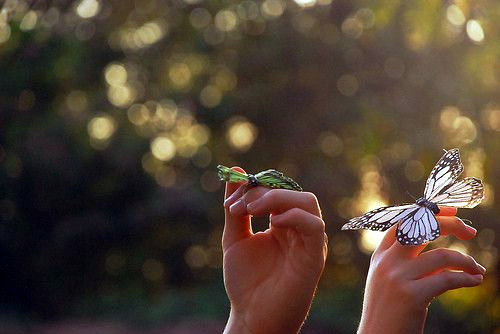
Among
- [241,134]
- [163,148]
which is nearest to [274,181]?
[241,134]

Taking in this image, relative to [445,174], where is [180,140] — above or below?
below

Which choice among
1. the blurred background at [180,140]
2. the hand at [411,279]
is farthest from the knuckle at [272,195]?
the blurred background at [180,140]

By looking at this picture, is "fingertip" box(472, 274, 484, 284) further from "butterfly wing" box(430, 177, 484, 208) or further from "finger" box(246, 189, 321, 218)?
"finger" box(246, 189, 321, 218)

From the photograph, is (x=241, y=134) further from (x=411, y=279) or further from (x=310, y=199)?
(x=411, y=279)

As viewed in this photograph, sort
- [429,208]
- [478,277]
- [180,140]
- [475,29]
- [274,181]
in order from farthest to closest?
1. [180,140]
2. [475,29]
3. [274,181]
4. [429,208]
5. [478,277]

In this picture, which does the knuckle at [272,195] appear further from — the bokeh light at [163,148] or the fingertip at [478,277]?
the bokeh light at [163,148]

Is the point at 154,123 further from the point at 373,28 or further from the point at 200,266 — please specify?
the point at 373,28

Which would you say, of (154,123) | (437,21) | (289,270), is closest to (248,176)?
(289,270)
